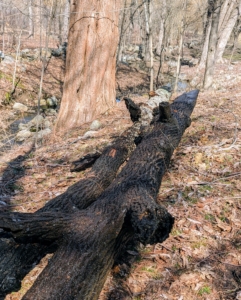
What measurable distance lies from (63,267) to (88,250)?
0.72 ft

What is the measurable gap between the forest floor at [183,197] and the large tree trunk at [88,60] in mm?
482

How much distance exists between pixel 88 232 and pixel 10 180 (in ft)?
8.86

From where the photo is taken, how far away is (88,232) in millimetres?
2117

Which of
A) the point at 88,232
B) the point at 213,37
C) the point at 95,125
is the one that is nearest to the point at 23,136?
the point at 95,125

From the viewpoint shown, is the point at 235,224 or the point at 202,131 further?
the point at 202,131

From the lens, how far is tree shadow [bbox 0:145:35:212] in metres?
3.59

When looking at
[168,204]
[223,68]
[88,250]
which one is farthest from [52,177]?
[223,68]

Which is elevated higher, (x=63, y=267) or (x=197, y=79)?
(x=197, y=79)

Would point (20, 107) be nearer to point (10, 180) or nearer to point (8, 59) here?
point (8, 59)

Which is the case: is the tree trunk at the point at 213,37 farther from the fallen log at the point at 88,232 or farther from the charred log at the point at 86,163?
the fallen log at the point at 88,232

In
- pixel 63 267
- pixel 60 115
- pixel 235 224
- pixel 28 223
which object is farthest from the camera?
pixel 60 115

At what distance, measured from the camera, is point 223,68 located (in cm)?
1753

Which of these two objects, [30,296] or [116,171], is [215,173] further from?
[30,296]

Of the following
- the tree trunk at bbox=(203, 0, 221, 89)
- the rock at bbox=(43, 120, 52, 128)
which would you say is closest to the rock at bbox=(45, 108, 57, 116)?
the rock at bbox=(43, 120, 52, 128)
